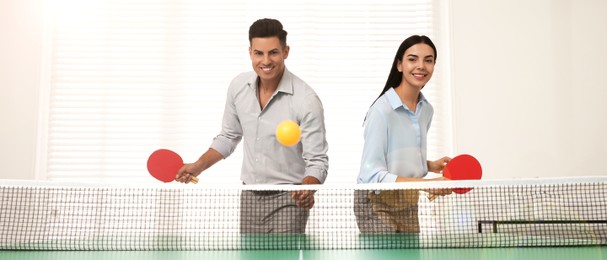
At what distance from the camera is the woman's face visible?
10.6 feet

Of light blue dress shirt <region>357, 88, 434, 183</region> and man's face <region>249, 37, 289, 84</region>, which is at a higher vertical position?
man's face <region>249, 37, 289, 84</region>

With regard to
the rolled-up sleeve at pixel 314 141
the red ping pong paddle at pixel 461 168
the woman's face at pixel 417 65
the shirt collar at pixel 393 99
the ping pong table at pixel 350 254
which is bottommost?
the ping pong table at pixel 350 254

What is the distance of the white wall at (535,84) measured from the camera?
6.34 metres

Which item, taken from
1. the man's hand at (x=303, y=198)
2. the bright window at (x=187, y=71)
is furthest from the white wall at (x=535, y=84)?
the man's hand at (x=303, y=198)

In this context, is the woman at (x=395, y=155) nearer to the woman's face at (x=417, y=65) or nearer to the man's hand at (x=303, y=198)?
the woman's face at (x=417, y=65)

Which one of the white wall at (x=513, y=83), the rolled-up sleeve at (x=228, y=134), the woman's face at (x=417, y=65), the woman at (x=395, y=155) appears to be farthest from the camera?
the white wall at (x=513, y=83)

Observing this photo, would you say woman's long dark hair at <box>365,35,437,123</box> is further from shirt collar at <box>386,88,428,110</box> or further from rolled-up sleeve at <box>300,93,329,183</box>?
rolled-up sleeve at <box>300,93,329,183</box>

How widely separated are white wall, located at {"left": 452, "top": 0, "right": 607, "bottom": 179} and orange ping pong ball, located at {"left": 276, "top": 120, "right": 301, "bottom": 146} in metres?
3.44

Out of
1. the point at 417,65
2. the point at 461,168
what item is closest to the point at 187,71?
the point at 417,65

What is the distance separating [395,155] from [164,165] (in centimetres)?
114

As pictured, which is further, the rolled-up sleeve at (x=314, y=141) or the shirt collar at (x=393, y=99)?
the rolled-up sleeve at (x=314, y=141)

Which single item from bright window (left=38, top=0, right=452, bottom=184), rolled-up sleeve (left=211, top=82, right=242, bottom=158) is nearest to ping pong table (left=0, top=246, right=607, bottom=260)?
rolled-up sleeve (left=211, top=82, right=242, bottom=158)

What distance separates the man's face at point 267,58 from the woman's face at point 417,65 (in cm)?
60

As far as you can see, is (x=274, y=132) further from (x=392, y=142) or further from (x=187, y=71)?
(x=187, y=71)
